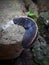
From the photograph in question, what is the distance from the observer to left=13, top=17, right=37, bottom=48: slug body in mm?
2863

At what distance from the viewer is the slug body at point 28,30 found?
9.39 feet

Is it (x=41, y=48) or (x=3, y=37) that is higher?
(x=3, y=37)

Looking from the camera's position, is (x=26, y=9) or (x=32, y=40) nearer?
(x=32, y=40)

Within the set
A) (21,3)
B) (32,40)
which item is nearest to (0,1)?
(21,3)

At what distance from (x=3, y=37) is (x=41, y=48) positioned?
646mm

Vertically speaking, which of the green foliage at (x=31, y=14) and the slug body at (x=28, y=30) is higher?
the slug body at (x=28, y=30)

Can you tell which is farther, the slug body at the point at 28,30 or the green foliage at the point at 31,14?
the green foliage at the point at 31,14

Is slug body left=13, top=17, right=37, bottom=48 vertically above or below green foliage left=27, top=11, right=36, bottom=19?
above

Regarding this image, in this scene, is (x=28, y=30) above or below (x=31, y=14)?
above

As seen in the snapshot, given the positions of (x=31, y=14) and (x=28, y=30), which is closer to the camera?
(x=28, y=30)

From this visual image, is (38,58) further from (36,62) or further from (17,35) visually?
(17,35)

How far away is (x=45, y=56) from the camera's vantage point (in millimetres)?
3057

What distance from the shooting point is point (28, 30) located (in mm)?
3049

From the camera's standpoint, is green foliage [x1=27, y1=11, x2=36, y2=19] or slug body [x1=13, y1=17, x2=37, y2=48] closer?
slug body [x1=13, y1=17, x2=37, y2=48]
